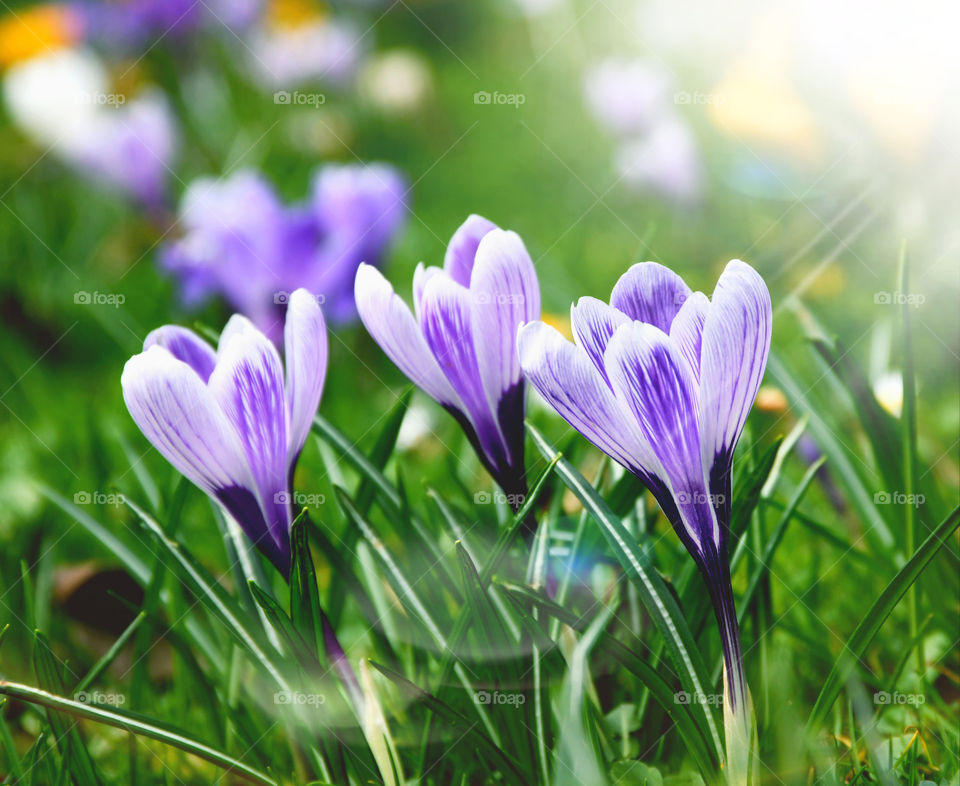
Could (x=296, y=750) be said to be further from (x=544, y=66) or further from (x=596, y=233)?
(x=544, y=66)

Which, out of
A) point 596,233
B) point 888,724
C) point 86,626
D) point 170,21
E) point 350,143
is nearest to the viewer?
point 888,724

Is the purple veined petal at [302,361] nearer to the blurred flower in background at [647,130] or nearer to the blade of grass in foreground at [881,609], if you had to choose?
the blade of grass in foreground at [881,609]

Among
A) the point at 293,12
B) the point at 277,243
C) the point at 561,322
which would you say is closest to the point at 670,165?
the point at 561,322

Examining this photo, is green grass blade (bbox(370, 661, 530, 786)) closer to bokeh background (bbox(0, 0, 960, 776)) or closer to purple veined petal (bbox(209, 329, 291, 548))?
purple veined petal (bbox(209, 329, 291, 548))

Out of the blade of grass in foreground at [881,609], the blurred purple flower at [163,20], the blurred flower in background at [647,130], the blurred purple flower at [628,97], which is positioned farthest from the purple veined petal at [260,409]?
the blurred purple flower at [163,20]

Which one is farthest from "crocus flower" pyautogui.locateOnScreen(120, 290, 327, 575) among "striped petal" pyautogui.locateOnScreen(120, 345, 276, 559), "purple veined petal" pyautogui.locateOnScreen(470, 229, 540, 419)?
"purple veined petal" pyautogui.locateOnScreen(470, 229, 540, 419)

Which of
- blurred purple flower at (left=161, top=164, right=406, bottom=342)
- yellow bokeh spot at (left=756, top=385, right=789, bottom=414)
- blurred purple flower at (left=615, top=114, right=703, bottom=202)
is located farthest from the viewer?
blurred purple flower at (left=615, top=114, right=703, bottom=202)

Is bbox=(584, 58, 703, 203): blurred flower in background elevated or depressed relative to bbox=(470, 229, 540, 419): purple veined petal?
elevated

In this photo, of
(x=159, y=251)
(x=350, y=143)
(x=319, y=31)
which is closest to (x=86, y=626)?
(x=159, y=251)
